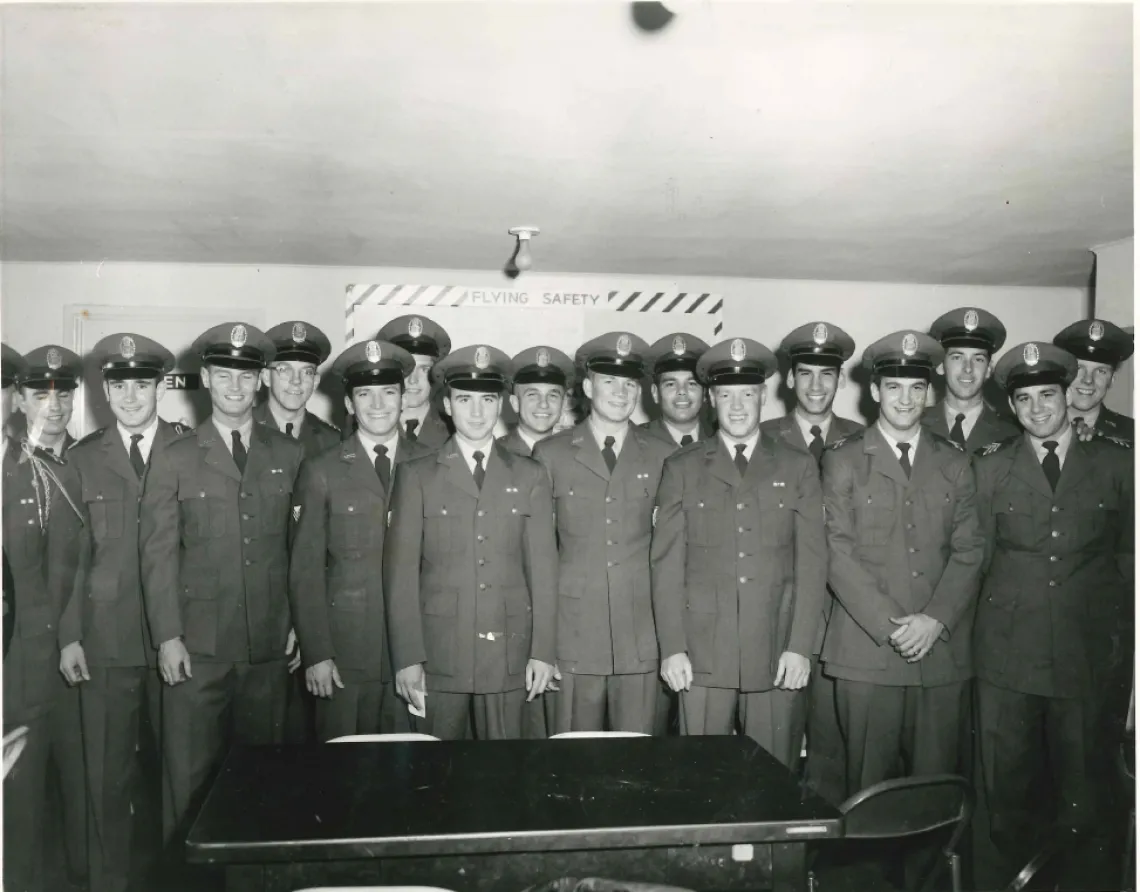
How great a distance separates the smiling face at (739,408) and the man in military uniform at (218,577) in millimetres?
1974

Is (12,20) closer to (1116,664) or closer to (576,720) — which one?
(576,720)

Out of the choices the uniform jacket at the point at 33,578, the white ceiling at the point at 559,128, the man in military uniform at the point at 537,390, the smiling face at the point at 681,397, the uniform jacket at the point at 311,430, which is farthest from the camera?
the smiling face at the point at 681,397

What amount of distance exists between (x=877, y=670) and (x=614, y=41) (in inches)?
109

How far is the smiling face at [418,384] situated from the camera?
4453mm

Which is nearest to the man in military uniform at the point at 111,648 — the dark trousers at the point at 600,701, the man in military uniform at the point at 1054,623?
the dark trousers at the point at 600,701

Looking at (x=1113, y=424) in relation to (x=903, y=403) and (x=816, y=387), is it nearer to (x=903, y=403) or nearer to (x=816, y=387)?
(x=903, y=403)

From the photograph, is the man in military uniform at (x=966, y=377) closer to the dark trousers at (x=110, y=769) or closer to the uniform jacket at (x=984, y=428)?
the uniform jacket at (x=984, y=428)

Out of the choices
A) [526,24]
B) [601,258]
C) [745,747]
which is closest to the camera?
[526,24]

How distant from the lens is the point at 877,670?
362 cm

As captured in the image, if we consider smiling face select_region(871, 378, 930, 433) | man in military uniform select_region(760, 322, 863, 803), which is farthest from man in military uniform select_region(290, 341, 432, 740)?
smiling face select_region(871, 378, 930, 433)

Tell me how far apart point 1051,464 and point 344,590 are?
10.3 ft

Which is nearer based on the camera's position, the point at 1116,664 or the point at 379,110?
the point at 379,110

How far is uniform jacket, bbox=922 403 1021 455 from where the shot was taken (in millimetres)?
4086

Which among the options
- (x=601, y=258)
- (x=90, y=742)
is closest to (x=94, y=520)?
(x=90, y=742)
